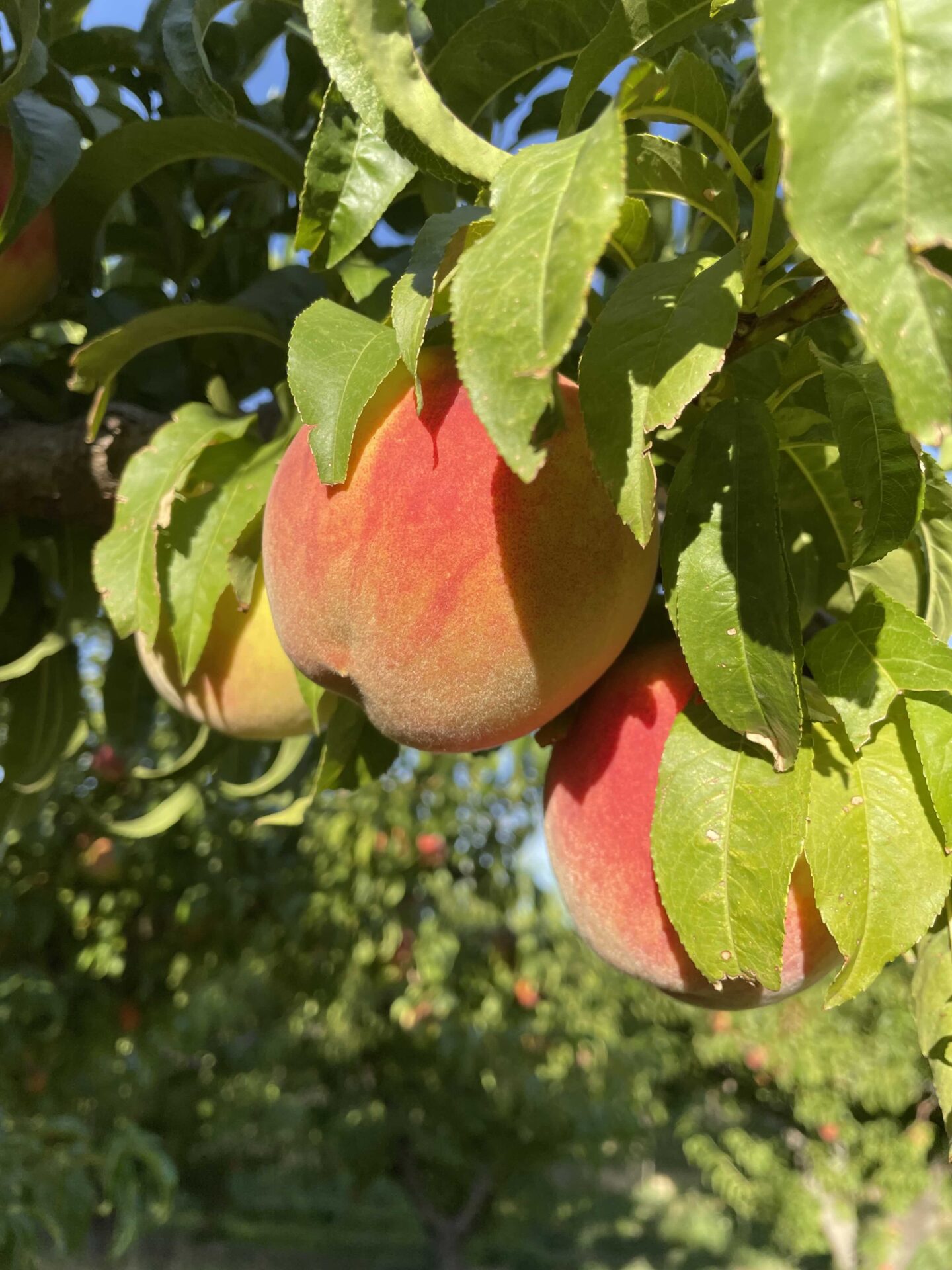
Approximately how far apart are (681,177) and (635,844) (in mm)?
396

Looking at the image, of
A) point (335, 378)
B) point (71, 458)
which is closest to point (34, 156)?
point (71, 458)

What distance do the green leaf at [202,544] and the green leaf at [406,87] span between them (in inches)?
13.9

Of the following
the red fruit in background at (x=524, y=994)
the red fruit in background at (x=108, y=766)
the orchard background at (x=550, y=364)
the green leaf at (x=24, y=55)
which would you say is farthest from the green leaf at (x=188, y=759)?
the red fruit in background at (x=524, y=994)

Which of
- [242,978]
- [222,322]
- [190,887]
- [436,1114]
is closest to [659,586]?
[222,322]

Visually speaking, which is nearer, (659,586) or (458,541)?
(458,541)

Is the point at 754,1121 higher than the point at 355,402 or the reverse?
the reverse

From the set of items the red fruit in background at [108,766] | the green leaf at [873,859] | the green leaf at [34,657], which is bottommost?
the red fruit in background at [108,766]

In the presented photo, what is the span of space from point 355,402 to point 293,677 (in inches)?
14.3

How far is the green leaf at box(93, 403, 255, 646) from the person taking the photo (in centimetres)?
75

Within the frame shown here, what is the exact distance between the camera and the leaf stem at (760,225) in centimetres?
56

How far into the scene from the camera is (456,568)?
1.92 ft

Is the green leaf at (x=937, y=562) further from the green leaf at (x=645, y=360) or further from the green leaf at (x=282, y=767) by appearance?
the green leaf at (x=282, y=767)

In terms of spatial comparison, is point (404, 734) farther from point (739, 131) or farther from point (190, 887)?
point (190, 887)

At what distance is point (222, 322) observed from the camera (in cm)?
89
